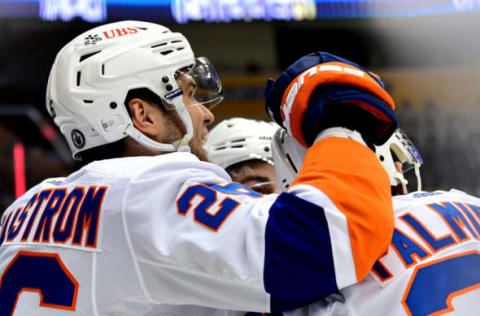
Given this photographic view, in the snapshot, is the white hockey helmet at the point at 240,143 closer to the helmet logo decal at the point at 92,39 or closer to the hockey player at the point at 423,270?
the helmet logo decal at the point at 92,39

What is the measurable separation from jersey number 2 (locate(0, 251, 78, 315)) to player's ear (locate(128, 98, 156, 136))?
42cm

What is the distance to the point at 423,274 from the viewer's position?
1315 millimetres

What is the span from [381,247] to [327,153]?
21 cm

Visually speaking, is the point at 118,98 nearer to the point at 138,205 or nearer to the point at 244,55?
the point at 138,205

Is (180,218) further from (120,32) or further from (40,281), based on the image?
(120,32)

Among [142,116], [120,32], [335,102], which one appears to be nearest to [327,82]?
[335,102]

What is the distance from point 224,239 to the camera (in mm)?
1300

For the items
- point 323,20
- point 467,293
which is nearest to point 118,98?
point 467,293

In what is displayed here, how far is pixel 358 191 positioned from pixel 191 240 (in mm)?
342

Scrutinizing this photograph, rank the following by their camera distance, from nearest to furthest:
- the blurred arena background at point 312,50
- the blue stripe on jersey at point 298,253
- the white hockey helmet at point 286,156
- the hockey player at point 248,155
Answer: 1. the blue stripe on jersey at point 298,253
2. the white hockey helmet at point 286,156
3. the hockey player at point 248,155
4. the blurred arena background at point 312,50

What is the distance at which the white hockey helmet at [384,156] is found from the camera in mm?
1550

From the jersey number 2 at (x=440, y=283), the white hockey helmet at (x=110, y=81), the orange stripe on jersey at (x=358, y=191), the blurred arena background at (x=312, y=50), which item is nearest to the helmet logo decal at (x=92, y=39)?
the white hockey helmet at (x=110, y=81)

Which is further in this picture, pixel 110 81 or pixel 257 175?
pixel 257 175

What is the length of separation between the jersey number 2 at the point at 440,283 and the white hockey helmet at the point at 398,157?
0.28 meters
